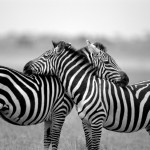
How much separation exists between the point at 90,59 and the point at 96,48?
251mm

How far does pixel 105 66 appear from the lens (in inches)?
330

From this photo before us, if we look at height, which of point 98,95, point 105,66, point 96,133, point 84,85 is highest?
point 105,66

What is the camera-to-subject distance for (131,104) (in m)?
8.19

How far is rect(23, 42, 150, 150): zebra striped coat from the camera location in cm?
794

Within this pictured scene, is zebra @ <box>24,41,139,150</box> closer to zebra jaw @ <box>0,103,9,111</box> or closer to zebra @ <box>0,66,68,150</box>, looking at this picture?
zebra @ <box>0,66,68,150</box>

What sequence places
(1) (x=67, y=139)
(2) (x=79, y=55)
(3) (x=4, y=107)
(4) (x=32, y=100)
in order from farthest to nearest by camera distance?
(1) (x=67, y=139), (2) (x=79, y=55), (4) (x=32, y=100), (3) (x=4, y=107)

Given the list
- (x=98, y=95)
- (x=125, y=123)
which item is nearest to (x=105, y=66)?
(x=98, y=95)

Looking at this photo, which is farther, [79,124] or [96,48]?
[79,124]

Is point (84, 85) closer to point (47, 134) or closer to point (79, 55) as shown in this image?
point (79, 55)

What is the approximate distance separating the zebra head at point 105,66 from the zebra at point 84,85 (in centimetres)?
14

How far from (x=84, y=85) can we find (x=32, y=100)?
102 cm

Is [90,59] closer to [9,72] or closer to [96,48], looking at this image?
[96,48]

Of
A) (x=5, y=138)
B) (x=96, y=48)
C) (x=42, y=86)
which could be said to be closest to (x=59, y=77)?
(x=42, y=86)

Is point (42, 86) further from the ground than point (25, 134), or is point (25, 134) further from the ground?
point (42, 86)
